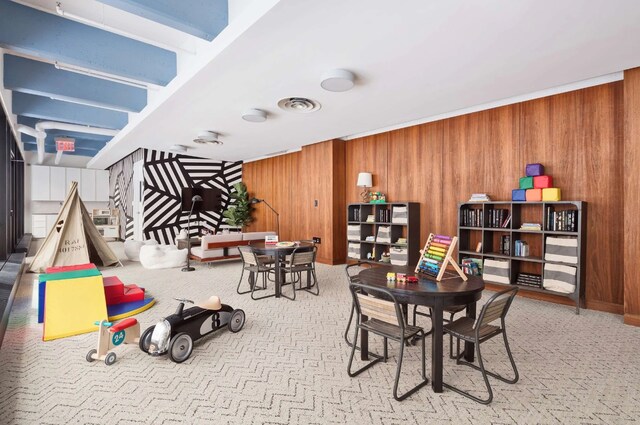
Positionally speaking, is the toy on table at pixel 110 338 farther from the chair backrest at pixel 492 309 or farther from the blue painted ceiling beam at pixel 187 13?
the chair backrest at pixel 492 309

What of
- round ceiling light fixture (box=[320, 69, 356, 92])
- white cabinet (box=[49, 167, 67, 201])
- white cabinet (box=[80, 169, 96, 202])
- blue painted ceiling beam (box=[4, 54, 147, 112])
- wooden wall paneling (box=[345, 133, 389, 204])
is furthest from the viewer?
white cabinet (box=[80, 169, 96, 202])

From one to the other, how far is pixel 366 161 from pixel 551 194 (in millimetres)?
3505

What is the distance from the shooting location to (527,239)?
15.0 feet

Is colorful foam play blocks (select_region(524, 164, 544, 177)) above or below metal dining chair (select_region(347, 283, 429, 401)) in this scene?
above

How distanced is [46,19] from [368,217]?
5500mm

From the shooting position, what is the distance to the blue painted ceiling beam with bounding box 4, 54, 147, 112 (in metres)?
4.45

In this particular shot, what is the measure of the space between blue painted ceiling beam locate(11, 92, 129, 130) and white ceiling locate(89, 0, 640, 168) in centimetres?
214

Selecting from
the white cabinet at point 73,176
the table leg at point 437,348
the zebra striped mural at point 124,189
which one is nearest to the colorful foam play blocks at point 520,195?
the table leg at point 437,348

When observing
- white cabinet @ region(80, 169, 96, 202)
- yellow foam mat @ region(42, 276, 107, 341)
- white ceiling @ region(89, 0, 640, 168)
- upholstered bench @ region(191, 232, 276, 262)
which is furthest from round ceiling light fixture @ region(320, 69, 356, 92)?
white cabinet @ region(80, 169, 96, 202)

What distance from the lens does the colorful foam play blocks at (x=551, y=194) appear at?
4074mm

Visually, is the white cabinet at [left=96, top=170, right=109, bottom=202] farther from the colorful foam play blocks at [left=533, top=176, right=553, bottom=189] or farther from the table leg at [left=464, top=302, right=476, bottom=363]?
the colorful foam play blocks at [left=533, top=176, right=553, bottom=189]

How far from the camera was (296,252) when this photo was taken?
4734 mm

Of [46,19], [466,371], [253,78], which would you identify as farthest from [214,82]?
[466,371]

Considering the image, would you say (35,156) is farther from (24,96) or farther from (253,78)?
(253,78)
